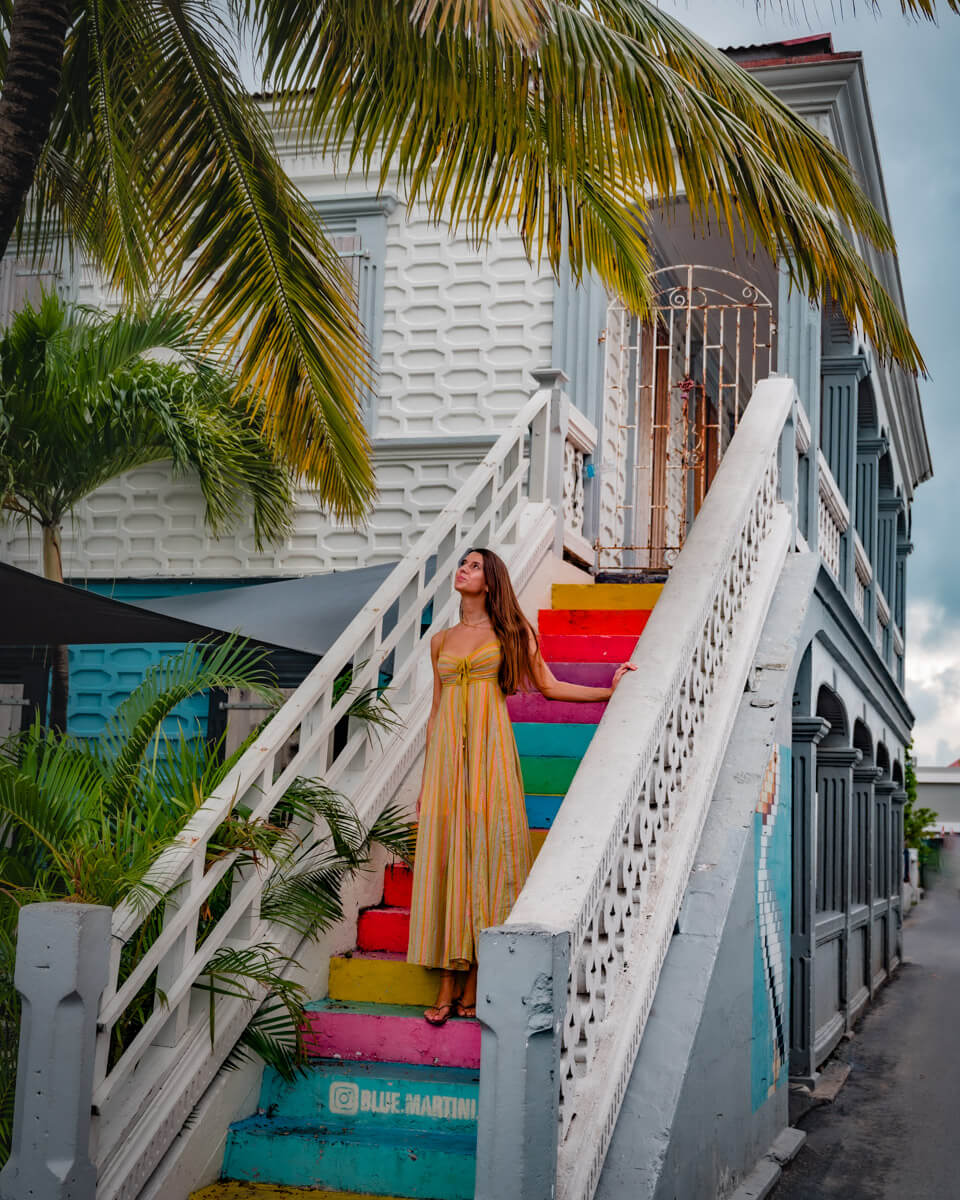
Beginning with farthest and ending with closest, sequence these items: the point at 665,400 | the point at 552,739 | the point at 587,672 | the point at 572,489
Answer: the point at 665,400 < the point at 572,489 < the point at 587,672 < the point at 552,739

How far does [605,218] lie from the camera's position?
7.64 meters

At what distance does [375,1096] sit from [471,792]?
1.17m

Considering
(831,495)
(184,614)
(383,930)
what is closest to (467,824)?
(383,930)

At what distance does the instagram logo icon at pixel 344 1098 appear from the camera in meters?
5.05

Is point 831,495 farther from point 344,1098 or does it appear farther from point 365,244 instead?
point 344,1098

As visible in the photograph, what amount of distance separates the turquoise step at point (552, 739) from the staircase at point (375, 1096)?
0.43m

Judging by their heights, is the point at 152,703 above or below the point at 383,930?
above

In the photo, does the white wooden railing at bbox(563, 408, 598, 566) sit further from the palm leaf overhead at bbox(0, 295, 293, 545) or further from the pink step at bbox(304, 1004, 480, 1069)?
the pink step at bbox(304, 1004, 480, 1069)

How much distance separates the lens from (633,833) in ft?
16.4

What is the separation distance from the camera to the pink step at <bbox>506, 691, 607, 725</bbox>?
7070 mm

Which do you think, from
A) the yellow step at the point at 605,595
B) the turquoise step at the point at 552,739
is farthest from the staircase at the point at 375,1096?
the yellow step at the point at 605,595

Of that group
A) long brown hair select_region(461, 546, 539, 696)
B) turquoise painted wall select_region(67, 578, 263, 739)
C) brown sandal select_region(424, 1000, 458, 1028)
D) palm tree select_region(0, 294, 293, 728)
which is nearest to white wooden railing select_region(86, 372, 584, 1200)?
brown sandal select_region(424, 1000, 458, 1028)

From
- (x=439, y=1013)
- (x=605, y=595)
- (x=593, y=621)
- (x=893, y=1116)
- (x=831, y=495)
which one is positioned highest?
(x=831, y=495)

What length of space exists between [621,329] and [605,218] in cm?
366
